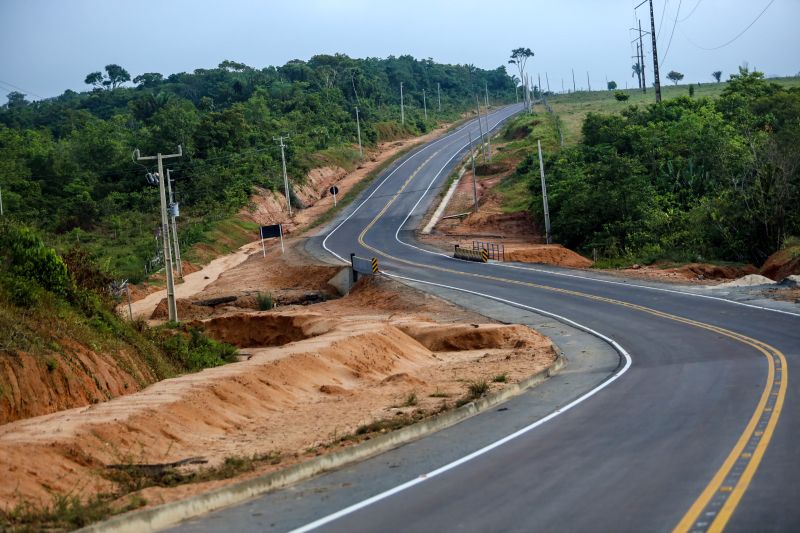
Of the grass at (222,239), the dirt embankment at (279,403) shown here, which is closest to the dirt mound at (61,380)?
the dirt embankment at (279,403)

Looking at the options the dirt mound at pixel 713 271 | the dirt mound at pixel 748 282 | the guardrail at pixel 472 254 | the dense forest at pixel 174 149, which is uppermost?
the dense forest at pixel 174 149

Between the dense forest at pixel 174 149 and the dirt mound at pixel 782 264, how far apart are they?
3421 centimetres

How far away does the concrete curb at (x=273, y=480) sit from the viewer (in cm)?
1035

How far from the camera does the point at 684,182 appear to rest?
6431 cm

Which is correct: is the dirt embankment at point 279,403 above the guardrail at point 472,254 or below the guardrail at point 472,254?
above

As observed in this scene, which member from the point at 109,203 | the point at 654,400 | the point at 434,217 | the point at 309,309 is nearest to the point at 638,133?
the point at 434,217

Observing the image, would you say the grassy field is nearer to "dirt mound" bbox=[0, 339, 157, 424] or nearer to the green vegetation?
the green vegetation

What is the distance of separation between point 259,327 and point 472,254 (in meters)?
20.7

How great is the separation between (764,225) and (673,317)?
65.7 feet

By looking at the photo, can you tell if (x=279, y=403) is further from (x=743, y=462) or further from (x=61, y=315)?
(x=743, y=462)

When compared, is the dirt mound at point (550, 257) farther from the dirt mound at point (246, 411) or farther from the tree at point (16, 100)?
the tree at point (16, 100)

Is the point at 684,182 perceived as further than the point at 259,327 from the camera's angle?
Yes

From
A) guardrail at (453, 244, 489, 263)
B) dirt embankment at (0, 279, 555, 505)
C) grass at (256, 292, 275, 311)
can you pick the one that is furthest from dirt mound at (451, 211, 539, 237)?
dirt embankment at (0, 279, 555, 505)

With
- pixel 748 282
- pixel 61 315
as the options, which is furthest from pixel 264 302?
pixel 61 315
